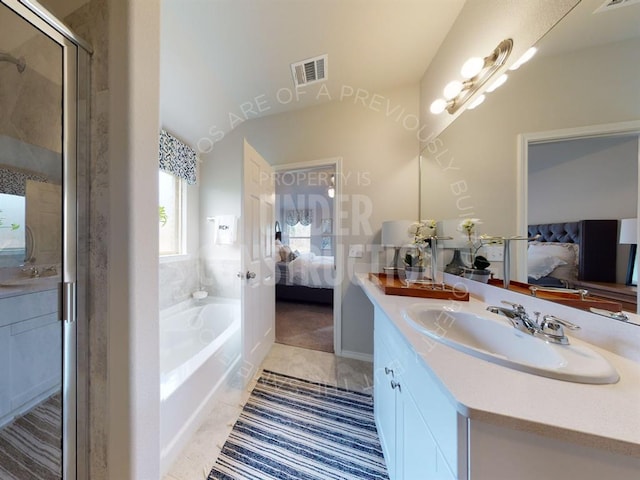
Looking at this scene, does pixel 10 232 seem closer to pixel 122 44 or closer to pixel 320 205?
pixel 122 44

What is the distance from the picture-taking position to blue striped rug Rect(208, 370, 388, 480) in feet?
3.53

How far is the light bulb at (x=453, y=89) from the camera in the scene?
1.32 metres

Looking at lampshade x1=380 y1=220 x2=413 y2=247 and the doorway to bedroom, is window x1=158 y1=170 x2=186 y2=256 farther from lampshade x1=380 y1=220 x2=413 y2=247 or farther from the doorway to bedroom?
lampshade x1=380 y1=220 x2=413 y2=247

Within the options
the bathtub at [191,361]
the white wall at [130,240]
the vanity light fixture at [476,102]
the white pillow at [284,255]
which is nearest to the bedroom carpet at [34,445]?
the white wall at [130,240]

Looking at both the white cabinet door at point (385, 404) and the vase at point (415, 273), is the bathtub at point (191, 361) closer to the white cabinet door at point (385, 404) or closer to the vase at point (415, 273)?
the white cabinet door at point (385, 404)

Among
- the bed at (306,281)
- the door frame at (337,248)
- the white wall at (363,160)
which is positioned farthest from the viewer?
the bed at (306,281)

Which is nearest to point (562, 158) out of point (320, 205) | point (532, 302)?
point (532, 302)

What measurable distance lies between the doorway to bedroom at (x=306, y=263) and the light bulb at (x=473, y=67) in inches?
45.9

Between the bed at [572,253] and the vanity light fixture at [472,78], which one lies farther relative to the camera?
the vanity light fixture at [472,78]

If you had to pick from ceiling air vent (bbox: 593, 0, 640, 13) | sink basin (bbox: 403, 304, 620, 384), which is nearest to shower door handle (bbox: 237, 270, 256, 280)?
sink basin (bbox: 403, 304, 620, 384)

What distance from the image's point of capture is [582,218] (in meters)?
0.75

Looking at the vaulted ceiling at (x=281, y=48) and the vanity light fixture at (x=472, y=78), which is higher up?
the vaulted ceiling at (x=281, y=48)

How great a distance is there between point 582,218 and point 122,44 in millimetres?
1644

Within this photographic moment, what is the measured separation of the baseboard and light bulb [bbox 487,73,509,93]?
2151 millimetres
